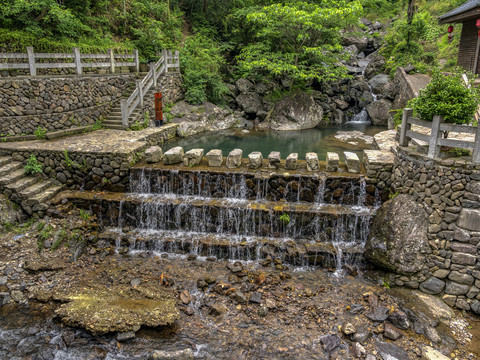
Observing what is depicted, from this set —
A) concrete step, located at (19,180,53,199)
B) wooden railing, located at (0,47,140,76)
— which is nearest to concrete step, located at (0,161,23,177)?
concrete step, located at (19,180,53,199)

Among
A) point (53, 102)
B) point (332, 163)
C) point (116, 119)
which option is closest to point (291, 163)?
point (332, 163)

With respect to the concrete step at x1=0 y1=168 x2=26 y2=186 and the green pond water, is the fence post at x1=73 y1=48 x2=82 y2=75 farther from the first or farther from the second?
the concrete step at x1=0 y1=168 x2=26 y2=186

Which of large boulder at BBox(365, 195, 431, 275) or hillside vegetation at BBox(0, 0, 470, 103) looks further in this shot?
hillside vegetation at BBox(0, 0, 470, 103)

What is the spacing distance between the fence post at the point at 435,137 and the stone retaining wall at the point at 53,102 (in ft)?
43.6

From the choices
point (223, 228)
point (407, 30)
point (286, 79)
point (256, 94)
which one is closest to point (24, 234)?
point (223, 228)

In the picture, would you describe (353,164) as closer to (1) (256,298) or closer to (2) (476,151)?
(2) (476,151)

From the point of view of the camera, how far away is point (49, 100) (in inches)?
523

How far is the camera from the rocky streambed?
6.53 metres

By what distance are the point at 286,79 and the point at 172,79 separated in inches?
350

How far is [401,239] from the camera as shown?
8.35 metres

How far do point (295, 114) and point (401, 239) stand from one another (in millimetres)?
14704

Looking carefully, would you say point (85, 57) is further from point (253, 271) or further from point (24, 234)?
point (253, 271)

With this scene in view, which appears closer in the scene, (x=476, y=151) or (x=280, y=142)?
(x=476, y=151)

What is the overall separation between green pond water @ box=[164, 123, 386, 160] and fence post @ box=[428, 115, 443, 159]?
6.76 m
